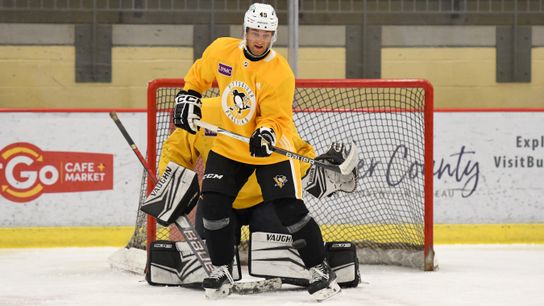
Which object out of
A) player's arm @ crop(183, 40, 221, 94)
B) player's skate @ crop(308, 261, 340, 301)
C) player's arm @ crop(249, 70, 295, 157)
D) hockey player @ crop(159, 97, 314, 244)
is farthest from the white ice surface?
player's arm @ crop(183, 40, 221, 94)

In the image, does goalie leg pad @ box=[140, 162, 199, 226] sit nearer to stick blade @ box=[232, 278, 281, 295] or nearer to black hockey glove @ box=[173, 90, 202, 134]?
black hockey glove @ box=[173, 90, 202, 134]

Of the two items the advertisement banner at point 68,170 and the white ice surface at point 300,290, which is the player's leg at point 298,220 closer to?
the white ice surface at point 300,290

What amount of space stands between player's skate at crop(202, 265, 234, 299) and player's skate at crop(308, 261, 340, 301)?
0.33m

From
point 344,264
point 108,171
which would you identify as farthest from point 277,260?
point 108,171

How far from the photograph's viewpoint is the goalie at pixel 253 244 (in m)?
4.48

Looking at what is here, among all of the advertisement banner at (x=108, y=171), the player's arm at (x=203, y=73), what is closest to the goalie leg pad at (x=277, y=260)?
the player's arm at (x=203, y=73)

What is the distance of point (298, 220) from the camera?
13.4 feet

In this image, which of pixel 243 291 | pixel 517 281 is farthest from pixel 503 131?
pixel 243 291

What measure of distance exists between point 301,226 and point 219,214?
12.6 inches

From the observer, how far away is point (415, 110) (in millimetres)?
5750

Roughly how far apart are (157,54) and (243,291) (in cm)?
476

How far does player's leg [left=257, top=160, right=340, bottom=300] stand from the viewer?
407cm

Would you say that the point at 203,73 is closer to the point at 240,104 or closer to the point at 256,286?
the point at 240,104

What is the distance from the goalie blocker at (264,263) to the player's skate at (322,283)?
1.13 feet
